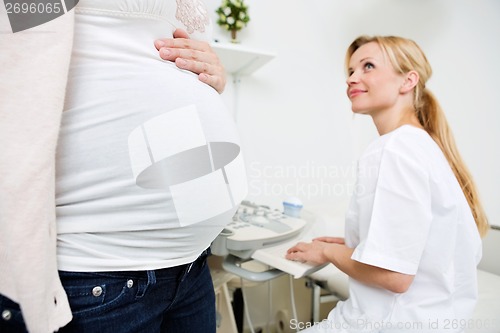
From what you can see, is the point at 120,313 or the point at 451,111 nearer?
the point at 120,313

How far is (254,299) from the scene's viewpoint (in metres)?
1.61

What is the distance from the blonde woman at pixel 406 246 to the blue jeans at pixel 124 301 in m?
0.36

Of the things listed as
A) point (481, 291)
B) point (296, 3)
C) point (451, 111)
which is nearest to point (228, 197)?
point (481, 291)

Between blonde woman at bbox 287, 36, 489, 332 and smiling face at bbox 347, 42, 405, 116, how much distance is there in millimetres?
102

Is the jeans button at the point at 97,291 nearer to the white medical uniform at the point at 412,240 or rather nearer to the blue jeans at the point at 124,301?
the blue jeans at the point at 124,301

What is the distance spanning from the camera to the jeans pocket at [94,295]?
0.37 meters

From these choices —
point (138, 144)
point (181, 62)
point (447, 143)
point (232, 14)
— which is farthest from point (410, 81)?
point (232, 14)

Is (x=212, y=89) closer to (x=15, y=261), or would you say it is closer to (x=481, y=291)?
(x=15, y=261)

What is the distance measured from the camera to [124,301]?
40 centimetres

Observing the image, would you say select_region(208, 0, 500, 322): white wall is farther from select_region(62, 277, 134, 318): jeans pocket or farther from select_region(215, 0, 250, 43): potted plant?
select_region(62, 277, 134, 318): jeans pocket

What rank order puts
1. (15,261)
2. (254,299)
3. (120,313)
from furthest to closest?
(254,299) < (120,313) < (15,261)

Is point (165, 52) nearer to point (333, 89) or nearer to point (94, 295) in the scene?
point (94, 295)

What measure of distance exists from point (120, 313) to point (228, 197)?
0.75ft

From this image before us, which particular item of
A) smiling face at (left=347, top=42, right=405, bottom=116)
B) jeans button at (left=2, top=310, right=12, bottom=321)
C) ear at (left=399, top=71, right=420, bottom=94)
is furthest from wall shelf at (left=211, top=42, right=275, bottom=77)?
jeans button at (left=2, top=310, right=12, bottom=321)
